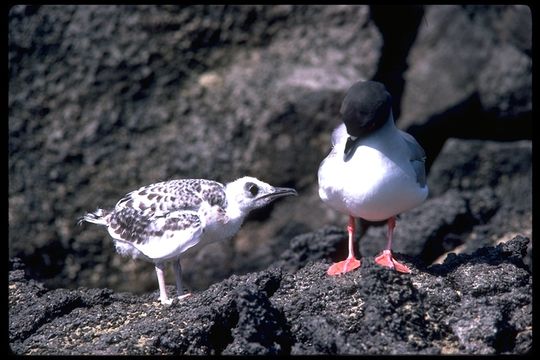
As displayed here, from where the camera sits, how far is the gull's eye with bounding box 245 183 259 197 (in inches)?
292

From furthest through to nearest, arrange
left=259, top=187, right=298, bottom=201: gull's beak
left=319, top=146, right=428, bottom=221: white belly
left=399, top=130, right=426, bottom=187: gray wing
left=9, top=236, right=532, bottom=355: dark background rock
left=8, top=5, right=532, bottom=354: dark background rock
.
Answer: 1. left=8, top=5, right=532, bottom=354: dark background rock
2. left=259, top=187, right=298, bottom=201: gull's beak
3. left=399, top=130, right=426, bottom=187: gray wing
4. left=319, top=146, right=428, bottom=221: white belly
5. left=9, top=236, right=532, bottom=355: dark background rock

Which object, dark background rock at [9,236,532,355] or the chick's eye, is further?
the chick's eye

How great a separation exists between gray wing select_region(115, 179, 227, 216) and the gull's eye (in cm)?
23

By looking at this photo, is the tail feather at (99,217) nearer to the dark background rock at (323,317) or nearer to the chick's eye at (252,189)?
the dark background rock at (323,317)

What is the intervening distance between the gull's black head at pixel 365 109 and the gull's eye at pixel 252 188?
1.23 m

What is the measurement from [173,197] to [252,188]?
78cm

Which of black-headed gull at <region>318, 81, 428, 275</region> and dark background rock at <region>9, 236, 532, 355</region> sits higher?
black-headed gull at <region>318, 81, 428, 275</region>

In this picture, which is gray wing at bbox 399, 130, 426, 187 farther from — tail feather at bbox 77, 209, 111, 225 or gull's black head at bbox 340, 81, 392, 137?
tail feather at bbox 77, 209, 111, 225

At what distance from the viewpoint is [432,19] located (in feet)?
A: 42.2

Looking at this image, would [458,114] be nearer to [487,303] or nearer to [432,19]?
[432,19]

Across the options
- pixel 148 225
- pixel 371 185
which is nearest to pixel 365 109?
pixel 371 185

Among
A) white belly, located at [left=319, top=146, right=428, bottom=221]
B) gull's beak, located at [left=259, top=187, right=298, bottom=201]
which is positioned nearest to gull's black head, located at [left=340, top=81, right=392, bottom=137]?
white belly, located at [left=319, top=146, right=428, bottom=221]

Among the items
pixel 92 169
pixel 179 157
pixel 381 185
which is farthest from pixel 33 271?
pixel 381 185
